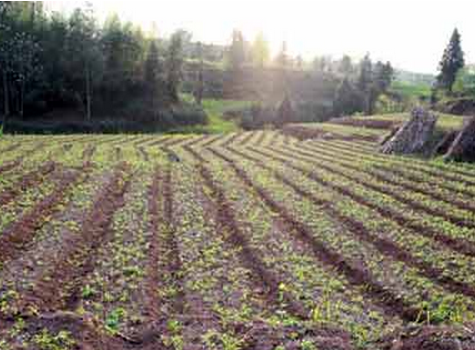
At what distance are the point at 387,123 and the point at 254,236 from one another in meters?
31.1

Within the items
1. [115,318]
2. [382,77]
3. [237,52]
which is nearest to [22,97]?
[115,318]

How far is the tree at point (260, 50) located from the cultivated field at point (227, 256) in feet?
258

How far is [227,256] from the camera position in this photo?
33.9 ft

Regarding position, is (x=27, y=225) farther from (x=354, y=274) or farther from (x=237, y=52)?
(x=237, y=52)

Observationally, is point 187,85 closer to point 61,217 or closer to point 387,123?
point 387,123

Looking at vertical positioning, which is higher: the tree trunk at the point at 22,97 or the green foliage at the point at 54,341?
the tree trunk at the point at 22,97

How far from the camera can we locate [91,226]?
1183cm

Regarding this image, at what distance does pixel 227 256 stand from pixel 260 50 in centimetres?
8937

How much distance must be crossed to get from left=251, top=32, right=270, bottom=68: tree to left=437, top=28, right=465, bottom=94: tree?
34505 mm

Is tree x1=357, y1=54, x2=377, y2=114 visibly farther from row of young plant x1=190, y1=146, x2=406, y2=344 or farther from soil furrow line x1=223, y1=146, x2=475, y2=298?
row of young plant x1=190, y1=146, x2=406, y2=344

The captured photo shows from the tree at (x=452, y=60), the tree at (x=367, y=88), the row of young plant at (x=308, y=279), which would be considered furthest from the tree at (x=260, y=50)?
the row of young plant at (x=308, y=279)

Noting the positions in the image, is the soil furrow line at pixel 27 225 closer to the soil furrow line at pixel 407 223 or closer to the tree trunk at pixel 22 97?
the soil furrow line at pixel 407 223

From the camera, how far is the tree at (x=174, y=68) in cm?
5728

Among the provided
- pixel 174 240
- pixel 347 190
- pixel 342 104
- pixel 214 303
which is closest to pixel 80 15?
pixel 342 104
